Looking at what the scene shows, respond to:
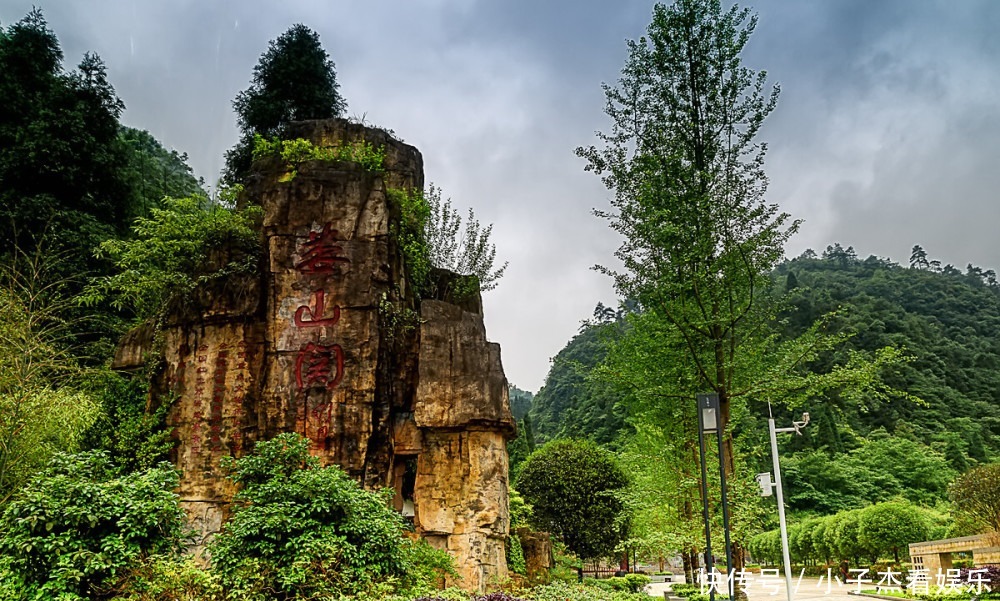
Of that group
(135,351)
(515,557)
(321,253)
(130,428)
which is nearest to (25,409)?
(130,428)

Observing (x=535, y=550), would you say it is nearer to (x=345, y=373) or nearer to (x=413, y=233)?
(x=345, y=373)

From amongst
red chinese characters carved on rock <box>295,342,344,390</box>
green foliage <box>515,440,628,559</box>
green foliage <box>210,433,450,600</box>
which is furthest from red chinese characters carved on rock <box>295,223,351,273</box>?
green foliage <box>515,440,628,559</box>

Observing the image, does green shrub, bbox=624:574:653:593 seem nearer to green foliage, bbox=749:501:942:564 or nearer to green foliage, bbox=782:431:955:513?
green foliage, bbox=749:501:942:564

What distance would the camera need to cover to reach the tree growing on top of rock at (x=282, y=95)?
1448 cm

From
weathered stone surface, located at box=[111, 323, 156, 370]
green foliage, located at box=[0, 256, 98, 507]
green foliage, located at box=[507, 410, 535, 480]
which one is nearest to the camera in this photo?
green foliage, located at box=[0, 256, 98, 507]

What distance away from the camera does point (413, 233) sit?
10.5 m

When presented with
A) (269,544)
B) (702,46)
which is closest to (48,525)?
(269,544)

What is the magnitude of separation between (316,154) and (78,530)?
6504mm

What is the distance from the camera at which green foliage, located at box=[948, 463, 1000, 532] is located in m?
15.7

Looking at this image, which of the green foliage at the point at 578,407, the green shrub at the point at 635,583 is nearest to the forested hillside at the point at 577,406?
the green foliage at the point at 578,407

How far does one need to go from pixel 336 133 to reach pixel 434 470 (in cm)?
584

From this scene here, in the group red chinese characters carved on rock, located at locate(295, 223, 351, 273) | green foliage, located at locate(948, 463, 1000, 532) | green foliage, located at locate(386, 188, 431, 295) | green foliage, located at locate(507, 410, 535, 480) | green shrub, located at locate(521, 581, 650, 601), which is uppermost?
green foliage, located at locate(386, 188, 431, 295)

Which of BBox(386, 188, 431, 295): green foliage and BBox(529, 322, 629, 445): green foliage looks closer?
BBox(386, 188, 431, 295): green foliage

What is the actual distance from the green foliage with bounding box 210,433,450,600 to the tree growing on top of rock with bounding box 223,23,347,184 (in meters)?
9.76
